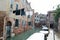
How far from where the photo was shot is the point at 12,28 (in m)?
14.4

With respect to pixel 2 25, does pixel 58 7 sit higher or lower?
higher

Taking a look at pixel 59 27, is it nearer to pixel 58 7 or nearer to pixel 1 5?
pixel 58 7

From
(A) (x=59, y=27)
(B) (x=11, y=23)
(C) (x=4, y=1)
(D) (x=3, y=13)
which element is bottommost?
(A) (x=59, y=27)

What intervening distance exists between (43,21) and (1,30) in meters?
20.3

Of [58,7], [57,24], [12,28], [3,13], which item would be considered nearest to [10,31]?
[12,28]

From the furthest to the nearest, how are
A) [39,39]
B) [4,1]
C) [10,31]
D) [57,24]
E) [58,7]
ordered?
1. [57,24]
2. [58,7]
3. [10,31]
4. [4,1]
5. [39,39]

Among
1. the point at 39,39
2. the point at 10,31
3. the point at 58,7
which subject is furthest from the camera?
the point at 58,7

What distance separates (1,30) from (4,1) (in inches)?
94.2

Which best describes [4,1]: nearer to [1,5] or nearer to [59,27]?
[1,5]

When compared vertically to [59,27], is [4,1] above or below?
above

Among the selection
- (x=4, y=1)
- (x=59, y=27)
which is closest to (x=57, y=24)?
(x=59, y=27)

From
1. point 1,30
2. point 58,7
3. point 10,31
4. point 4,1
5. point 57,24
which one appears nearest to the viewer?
point 1,30

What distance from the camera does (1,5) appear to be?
10961 millimetres

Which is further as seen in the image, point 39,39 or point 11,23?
Answer: point 11,23
